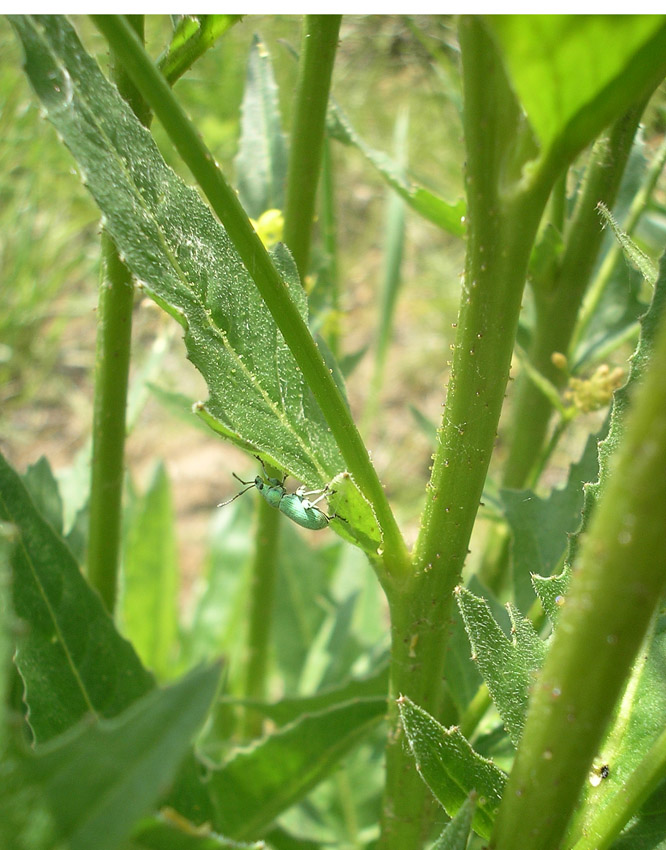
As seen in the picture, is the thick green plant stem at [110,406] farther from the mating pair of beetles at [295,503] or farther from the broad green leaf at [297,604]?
the broad green leaf at [297,604]

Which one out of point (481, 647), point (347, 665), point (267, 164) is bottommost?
point (347, 665)

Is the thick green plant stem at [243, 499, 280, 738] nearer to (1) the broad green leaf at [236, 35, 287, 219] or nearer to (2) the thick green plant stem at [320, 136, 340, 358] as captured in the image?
(2) the thick green plant stem at [320, 136, 340, 358]

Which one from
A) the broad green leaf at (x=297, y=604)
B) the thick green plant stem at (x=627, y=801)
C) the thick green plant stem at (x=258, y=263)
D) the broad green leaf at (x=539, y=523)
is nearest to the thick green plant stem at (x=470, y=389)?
the thick green plant stem at (x=258, y=263)

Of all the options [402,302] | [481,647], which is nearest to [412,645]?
[481,647]

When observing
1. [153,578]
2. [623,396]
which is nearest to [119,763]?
[623,396]

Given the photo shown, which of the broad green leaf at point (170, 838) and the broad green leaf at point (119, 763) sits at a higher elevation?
the broad green leaf at point (119, 763)

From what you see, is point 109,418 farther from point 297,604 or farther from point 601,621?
point 297,604

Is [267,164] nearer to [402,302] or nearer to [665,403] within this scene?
[665,403]
